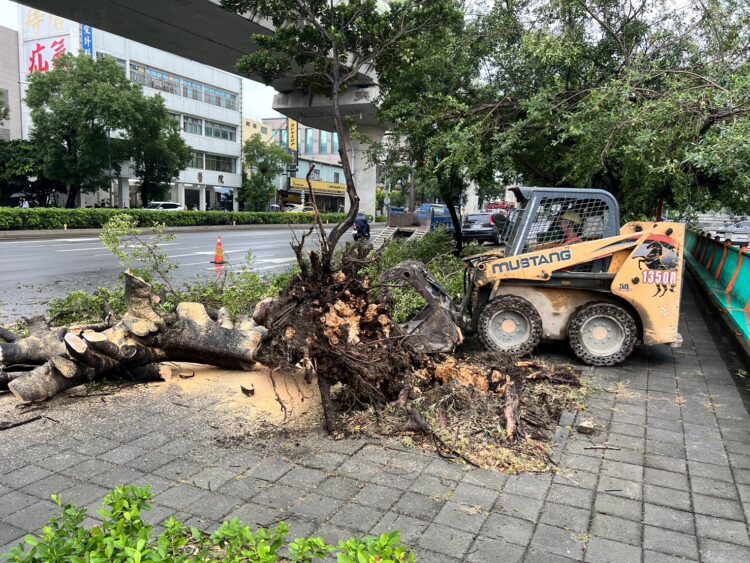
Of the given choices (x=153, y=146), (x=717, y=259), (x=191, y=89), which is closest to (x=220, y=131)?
(x=191, y=89)

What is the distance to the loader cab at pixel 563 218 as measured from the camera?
677cm

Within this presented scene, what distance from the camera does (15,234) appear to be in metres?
24.8

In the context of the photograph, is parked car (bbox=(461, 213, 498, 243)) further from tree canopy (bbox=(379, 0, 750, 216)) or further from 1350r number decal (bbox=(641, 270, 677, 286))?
1350r number decal (bbox=(641, 270, 677, 286))

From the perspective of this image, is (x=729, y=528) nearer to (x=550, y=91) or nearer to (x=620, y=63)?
(x=550, y=91)

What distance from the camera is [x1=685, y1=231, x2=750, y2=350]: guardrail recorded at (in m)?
7.86

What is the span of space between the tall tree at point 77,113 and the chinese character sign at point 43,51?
40.9ft

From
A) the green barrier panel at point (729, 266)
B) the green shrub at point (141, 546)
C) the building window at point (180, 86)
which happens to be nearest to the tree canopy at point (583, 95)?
the green barrier panel at point (729, 266)

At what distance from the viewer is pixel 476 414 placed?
461 centimetres

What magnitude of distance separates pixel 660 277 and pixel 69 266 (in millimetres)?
13607

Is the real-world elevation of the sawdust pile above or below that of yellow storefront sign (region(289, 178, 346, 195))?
below

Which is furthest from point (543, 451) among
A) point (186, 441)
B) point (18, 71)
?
point (18, 71)

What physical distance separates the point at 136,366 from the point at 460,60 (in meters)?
8.84

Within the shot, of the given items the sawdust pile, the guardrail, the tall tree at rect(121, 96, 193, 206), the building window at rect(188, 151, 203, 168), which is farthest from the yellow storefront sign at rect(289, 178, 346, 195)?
the sawdust pile

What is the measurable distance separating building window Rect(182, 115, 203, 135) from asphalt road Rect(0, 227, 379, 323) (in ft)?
121
